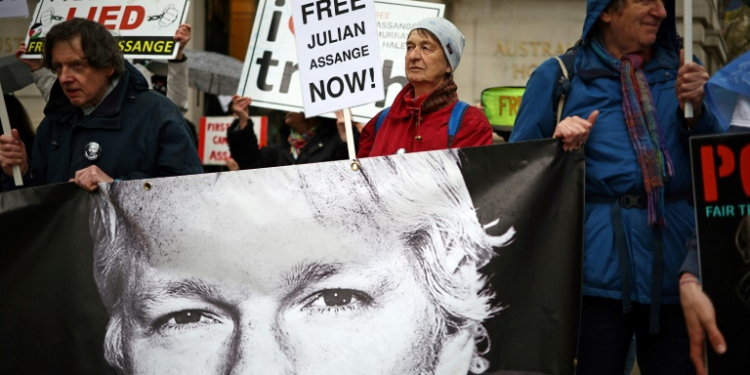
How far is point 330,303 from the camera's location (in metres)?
4.30

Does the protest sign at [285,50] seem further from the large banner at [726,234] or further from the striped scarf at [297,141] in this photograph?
the large banner at [726,234]

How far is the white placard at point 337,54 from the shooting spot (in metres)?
4.86

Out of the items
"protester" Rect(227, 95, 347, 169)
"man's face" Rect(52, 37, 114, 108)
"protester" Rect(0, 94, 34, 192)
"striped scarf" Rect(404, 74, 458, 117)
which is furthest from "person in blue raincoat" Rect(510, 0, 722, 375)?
"protester" Rect(0, 94, 34, 192)

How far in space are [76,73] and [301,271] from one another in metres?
1.53

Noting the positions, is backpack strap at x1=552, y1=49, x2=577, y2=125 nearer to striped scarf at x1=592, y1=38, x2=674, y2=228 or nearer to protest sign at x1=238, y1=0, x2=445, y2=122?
striped scarf at x1=592, y1=38, x2=674, y2=228

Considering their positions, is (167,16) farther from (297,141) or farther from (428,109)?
(428,109)

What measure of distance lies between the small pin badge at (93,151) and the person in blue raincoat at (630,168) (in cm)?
186

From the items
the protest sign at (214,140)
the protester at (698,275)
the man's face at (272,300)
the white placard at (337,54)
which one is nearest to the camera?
the protester at (698,275)

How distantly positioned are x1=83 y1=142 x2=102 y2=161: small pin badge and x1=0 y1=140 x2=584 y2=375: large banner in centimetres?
34

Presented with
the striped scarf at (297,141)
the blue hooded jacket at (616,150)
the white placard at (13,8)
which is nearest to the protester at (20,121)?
the white placard at (13,8)

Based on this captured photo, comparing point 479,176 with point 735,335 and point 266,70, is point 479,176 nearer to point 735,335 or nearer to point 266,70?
point 735,335

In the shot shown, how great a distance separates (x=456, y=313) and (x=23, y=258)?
1835 mm

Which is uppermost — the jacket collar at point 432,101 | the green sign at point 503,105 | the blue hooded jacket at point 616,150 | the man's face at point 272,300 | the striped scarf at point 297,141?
the green sign at point 503,105

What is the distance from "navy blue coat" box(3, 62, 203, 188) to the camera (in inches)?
201
